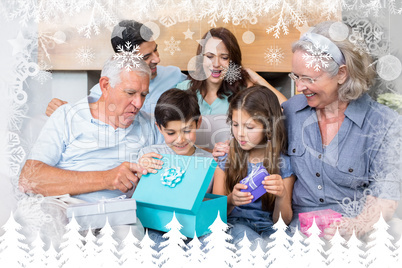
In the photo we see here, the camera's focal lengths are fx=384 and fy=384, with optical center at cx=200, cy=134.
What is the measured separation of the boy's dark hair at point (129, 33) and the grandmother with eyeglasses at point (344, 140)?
701mm

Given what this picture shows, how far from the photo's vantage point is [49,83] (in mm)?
1653

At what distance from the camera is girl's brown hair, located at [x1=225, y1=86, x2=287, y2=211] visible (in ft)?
5.36

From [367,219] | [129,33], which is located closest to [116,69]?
[129,33]

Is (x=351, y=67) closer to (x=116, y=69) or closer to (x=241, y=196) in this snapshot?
(x=241, y=196)

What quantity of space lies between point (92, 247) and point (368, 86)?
122 cm

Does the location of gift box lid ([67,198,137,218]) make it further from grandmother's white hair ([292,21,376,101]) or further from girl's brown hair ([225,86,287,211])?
grandmother's white hair ([292,21,376,101])

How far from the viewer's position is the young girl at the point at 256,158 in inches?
63.8

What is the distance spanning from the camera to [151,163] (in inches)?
59.6

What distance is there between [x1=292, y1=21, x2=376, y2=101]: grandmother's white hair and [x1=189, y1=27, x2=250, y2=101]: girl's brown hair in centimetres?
40

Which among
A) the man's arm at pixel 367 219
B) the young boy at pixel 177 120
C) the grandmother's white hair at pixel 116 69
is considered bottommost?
the man's arm at pixel 367 219

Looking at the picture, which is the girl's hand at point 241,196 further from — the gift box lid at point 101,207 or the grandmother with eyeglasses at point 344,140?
the gift box lid at point 101,207

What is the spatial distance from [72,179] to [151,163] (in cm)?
40

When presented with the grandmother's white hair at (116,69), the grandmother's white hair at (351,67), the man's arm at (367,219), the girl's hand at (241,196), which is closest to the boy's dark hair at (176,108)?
the grandmother's white hair at (116,69)

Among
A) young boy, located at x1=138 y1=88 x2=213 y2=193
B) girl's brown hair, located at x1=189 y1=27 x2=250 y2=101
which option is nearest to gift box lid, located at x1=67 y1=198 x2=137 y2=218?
young boy, located at x1=138 y1=88 x2=213 y2=193
